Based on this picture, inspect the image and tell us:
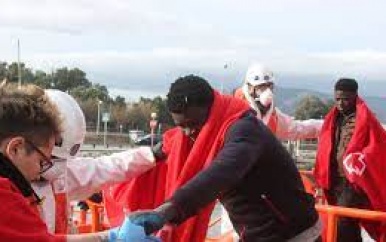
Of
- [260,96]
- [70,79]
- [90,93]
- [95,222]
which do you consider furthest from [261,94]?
[70,79]

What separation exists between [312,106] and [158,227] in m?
65.3

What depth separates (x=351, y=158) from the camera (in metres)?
6.14

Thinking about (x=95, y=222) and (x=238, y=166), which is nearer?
(x=238, y=166)

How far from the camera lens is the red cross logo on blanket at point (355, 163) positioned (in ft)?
19.9

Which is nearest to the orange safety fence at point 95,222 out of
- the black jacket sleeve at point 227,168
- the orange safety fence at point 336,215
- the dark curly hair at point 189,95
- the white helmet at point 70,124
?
the orange safety fence at point 336,215

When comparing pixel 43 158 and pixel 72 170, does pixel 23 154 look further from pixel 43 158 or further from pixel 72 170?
pixel 72 170

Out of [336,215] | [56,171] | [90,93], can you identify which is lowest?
[90,93]

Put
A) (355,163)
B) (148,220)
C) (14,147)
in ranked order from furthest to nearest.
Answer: (355,163) < (148,220) < (14,147)

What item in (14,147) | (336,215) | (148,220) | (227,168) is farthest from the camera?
(336,215)

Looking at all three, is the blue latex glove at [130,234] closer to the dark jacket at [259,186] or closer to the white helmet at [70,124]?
the dark jacket at [259,186]

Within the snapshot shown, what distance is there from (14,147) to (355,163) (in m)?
4.04

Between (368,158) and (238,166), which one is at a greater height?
(238,166)

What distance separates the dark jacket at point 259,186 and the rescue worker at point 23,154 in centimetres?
96

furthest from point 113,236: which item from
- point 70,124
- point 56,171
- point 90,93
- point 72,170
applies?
point 90,93
